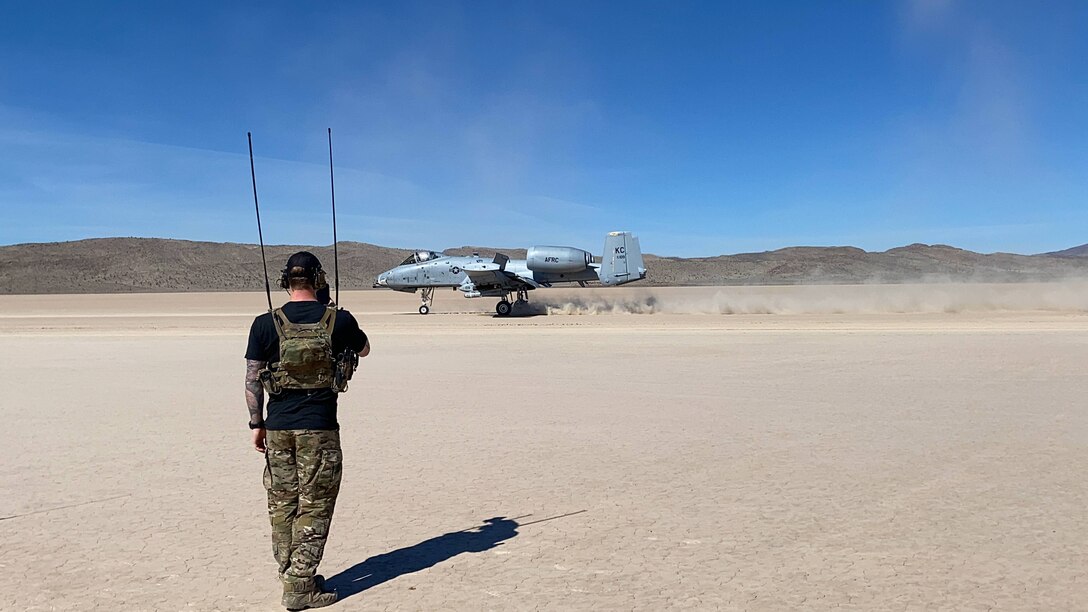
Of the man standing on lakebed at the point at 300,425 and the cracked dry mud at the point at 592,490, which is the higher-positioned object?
the man standing on lakebed at the point at 300,425

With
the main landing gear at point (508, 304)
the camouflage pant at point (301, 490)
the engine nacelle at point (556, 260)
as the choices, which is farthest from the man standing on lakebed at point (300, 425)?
the main landing gear at point (508, 304)

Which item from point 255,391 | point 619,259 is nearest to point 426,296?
point 619,259

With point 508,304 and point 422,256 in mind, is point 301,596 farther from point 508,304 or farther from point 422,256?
point 422,256

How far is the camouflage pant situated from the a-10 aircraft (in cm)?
3049

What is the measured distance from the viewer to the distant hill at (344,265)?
130 m

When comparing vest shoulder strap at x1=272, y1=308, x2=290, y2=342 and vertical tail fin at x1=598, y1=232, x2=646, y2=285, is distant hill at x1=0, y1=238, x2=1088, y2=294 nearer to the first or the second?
vertical tail fin at x1=598, y1=232, x2=646, y2=285

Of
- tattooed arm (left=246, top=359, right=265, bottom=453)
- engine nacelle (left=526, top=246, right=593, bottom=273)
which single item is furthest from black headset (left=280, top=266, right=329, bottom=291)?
engine nacelle (left=526, top=246, right=593, bottom=273)

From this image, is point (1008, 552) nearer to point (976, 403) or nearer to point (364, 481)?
point (364, 481)

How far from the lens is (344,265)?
15812 centimetres

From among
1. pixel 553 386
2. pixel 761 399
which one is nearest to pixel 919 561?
pixel 761 399

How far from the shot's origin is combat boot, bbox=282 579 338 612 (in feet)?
14.8

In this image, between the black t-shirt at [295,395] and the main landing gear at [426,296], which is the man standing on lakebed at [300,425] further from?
the main landing gear at [426,296]

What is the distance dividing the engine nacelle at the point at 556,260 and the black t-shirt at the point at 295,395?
31.8 metres

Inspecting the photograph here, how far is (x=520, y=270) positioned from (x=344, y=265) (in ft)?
418
